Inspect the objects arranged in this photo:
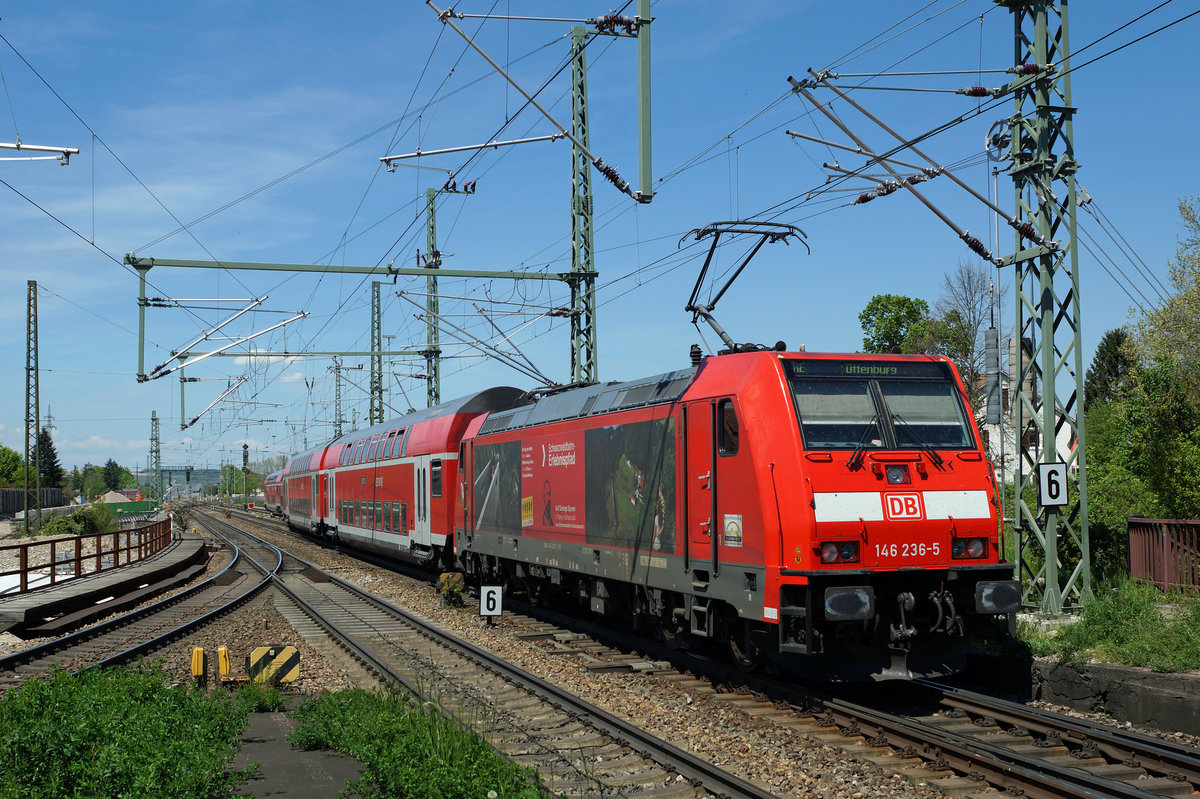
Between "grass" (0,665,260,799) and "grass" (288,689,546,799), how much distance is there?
84cm

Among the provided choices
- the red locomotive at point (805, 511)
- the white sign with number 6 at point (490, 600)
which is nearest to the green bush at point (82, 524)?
the white sign with number 6 at point (490, 600)

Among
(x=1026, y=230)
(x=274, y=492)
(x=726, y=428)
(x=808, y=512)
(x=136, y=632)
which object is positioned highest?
(x=1026, y=230)

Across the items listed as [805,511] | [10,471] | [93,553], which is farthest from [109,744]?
[10,471]

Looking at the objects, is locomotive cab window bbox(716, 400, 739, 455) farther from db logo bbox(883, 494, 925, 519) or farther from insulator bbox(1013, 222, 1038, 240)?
insulator bbox(1013, 222, 1038, 240)

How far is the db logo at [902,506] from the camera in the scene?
394 inches

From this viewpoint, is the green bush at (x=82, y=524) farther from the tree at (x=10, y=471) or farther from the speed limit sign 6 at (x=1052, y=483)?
the tree at (x=10, y=471)

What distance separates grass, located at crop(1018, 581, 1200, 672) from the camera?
9.95 metres

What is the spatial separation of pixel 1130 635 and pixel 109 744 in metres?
9.75

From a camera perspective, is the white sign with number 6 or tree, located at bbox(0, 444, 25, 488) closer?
the white sign with number 6

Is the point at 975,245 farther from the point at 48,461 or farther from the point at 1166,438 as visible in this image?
the point at 48,461

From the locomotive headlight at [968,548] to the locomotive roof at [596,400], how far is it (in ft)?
11.7

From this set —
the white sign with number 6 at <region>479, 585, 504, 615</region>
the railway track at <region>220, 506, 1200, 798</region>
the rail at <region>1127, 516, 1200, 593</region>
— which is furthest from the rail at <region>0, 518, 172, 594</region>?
the rail at <region>1127, 516, 1200, 593</region>

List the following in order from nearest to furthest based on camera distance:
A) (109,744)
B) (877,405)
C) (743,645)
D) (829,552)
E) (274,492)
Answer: (109,744)
(829,552)
(877,405)
(743,645)
(274,492)

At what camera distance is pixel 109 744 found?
7.07m
